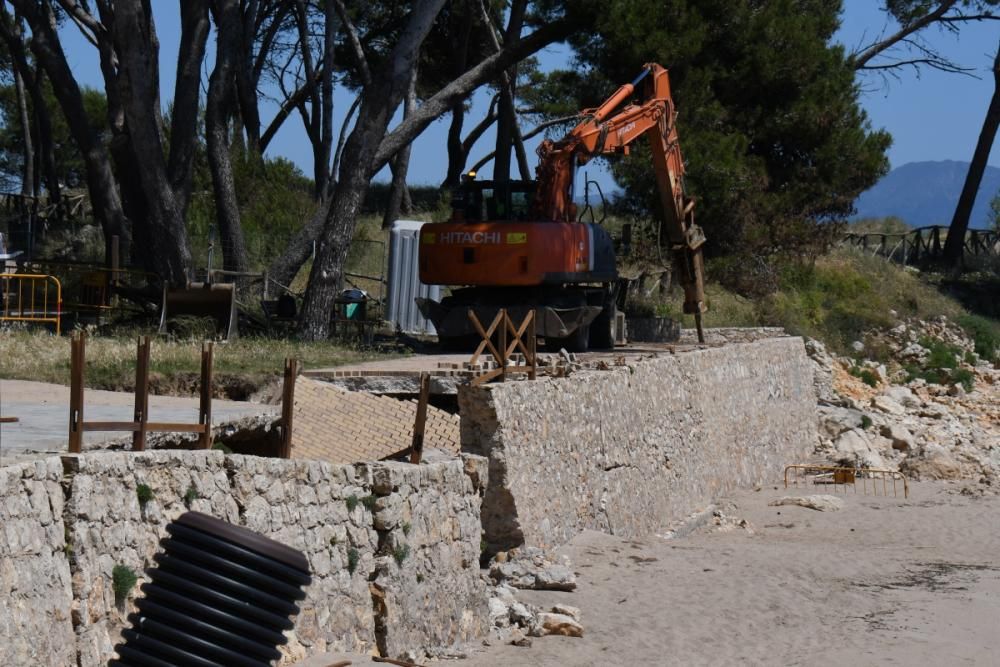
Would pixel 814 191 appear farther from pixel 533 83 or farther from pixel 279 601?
pixel 279 601

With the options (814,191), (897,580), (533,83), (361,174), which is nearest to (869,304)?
(814,191)

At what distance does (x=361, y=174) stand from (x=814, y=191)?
12276 millimetres

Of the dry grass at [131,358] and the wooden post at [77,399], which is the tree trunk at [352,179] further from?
the wooden post at [77,399]

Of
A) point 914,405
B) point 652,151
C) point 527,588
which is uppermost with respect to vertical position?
point 652,151

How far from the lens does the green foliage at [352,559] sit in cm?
968

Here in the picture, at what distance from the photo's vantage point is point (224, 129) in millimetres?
26938

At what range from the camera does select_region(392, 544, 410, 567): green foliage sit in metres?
10.1

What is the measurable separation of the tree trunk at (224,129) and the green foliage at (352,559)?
57.5 feet

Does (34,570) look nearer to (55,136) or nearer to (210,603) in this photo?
(210,603)

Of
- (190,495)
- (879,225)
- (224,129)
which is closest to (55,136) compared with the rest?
(224,129)

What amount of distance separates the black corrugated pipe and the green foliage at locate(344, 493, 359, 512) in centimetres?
310

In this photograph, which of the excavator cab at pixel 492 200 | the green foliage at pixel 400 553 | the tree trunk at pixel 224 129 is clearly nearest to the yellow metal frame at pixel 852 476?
the excavator cab at pixel 492 200

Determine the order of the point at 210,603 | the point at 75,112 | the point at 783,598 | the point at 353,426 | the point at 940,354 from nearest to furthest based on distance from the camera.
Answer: the point at 210,603
the point at 353,426
the point at 783,598
the point at 75,112
the point at 940,354

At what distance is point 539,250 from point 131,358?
6.43 meters
